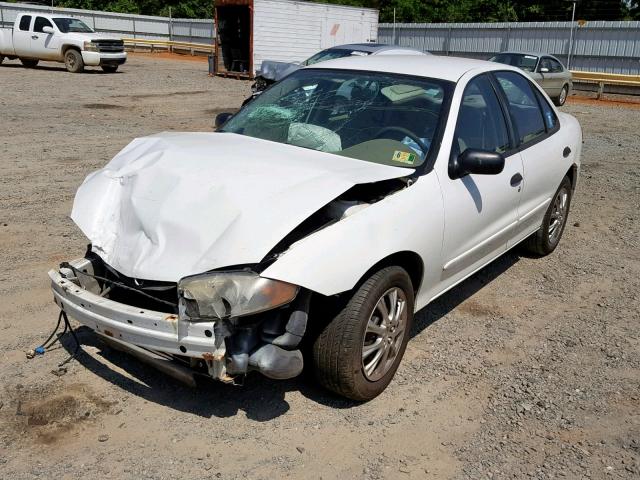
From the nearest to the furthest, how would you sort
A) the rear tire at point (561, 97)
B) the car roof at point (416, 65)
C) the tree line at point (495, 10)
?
1. the car roof at point (416, 65)
2. the rear tire at point (561, 97)
3. the tree line at point (495, 10)

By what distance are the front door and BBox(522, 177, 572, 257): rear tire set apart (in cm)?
99

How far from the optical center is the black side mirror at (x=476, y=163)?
12.6 ft

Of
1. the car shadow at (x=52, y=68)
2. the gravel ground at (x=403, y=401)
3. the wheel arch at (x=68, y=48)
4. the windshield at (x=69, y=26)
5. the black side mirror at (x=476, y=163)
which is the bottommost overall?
the gravel ground at (x=403, y=401)

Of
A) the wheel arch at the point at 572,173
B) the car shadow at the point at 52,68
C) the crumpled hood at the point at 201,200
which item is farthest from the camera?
the car shadow at the point at 52,68

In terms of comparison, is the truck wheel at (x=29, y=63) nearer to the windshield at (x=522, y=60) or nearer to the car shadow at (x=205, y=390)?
the windshield at (x=522, y=60)

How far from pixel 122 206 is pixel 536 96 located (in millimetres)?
3643

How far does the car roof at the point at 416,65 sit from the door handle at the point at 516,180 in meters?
0.81

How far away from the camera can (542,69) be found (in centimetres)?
Result: 1812

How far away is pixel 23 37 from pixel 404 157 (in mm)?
23279

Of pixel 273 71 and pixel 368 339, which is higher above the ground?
pixel 273 71

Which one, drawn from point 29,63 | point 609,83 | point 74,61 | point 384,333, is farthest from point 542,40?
point 384,333

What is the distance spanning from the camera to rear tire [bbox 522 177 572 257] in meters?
5.66

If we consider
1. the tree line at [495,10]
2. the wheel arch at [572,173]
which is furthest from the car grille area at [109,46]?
the wheel arch at [572,173]

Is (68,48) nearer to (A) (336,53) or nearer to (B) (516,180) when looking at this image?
(A) (336,53)
